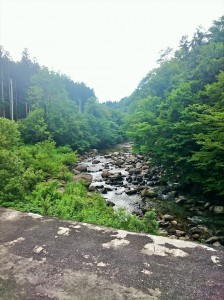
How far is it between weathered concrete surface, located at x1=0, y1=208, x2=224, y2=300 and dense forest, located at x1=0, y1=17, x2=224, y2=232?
3476mm

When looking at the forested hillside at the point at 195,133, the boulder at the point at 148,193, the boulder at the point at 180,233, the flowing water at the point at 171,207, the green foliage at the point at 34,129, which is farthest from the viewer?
the green foliage at the point at 34,129

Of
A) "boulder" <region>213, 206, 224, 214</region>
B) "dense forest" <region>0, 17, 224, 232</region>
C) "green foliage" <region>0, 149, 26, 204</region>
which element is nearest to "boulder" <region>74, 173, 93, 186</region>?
"dense forest" <region>0, 17, 224, 232</region>

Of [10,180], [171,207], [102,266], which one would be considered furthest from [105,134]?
[102,266]

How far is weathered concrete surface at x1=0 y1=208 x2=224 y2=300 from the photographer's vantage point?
3.03 metres

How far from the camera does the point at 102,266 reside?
355 cm

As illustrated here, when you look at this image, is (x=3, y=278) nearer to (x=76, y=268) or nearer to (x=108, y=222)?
(x=76, y=268)

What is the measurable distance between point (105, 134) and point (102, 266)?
132 feet

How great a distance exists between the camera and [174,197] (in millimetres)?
14875

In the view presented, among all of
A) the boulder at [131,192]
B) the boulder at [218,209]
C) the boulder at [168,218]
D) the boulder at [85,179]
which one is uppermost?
the boulder at [85,179]

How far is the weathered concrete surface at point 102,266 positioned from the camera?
303 centimetres

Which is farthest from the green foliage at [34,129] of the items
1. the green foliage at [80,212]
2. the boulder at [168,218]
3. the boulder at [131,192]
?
the boulder at [168,218]

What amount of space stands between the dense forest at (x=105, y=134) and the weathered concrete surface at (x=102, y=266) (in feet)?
11.4

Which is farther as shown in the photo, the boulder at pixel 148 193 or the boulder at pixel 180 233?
the boulder at pixel 148 193

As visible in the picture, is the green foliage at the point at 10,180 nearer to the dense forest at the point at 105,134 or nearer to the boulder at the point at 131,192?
the dense forest at the point at 105,134
